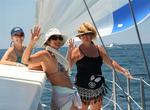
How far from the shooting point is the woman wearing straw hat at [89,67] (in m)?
3.82

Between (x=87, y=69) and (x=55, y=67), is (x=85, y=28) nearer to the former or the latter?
(x=87, y=69)

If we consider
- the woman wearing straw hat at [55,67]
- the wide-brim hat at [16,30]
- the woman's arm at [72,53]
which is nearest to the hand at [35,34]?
the woman wearing straw hat at [55,67]

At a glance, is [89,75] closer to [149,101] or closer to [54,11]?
[54,11]

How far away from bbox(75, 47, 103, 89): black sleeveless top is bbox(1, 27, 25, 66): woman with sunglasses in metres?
0.53

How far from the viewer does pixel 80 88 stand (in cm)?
396

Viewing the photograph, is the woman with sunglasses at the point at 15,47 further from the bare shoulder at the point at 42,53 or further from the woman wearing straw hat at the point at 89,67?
the bare shoulder at the point at 42,53

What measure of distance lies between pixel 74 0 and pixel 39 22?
305mm

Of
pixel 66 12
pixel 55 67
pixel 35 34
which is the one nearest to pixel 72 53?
pixel 66 12

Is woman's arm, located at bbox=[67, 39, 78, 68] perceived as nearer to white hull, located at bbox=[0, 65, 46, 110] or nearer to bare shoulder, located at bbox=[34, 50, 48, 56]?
bare shoulder, located at bbox=[34, 50, 48, 56]

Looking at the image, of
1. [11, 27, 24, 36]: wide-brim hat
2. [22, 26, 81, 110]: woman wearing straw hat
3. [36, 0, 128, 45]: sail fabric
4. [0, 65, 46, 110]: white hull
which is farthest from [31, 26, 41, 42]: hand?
[11, 27, 24, 36]: wide-brim hat

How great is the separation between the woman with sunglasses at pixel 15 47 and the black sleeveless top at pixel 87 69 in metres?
0.53

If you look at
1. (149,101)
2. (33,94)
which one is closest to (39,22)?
(33,94)

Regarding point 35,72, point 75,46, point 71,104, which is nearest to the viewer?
point 35,72

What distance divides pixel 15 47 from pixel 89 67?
2.18 ft
